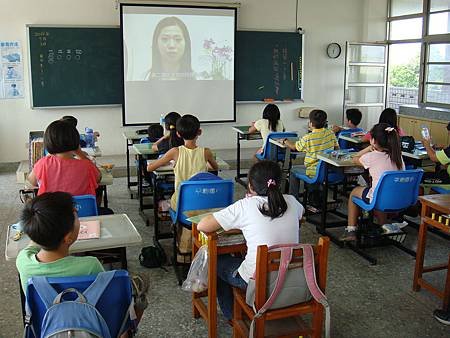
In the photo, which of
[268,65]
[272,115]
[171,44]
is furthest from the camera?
[268,65]

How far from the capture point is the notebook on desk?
2.31 metres

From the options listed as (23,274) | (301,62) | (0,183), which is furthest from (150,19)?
(23,274)

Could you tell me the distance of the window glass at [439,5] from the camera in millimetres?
7375

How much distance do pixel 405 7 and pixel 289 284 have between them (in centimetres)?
723

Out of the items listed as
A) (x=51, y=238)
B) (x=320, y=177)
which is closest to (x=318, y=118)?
(x=320, y=177)

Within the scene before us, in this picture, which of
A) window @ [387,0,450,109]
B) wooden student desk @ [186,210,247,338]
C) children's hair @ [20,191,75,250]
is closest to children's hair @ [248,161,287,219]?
wooden student desk @ [186,210,247,338]

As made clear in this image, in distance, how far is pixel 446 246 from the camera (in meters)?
4.23

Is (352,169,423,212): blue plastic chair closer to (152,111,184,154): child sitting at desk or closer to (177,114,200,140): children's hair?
(177,114,200,140): children's hair

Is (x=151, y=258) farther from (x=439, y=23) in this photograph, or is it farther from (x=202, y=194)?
(x=439, y=23)

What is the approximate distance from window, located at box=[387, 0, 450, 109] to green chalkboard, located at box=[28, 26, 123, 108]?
15.2ft

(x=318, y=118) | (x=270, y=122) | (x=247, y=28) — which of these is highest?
(x=247, y=28)

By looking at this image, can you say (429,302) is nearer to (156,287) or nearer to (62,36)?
(156,287)

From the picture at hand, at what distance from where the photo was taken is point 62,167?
3.11 m

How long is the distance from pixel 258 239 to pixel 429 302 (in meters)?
1.61
